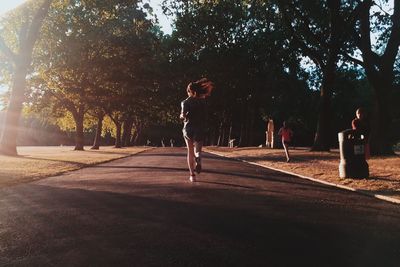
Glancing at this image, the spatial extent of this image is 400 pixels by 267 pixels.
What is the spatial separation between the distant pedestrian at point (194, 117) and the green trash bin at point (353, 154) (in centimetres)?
401

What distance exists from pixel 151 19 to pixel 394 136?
52055mm

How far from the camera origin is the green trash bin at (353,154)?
476 inches

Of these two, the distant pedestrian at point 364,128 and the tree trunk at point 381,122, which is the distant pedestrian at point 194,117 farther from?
the tree trunk at point 381,122

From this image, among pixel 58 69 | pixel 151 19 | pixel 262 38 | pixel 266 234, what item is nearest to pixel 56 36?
pixel 58 69

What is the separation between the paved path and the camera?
4.08 metres

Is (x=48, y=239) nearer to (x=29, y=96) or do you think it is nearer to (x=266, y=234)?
(x=266, y=234)

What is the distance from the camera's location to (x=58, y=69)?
1423 inches

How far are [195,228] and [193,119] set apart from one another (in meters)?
5.54

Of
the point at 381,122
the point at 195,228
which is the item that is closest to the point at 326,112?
the point at 381,122

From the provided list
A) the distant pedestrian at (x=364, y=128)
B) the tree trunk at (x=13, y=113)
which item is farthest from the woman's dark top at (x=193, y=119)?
the tree trunk at (x=13, y=113)

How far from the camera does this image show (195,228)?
17.2 ft

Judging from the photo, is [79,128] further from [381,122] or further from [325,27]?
[381,122]

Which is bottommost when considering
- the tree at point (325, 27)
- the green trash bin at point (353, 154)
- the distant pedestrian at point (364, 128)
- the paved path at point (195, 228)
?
the paved path at point (195, 228)

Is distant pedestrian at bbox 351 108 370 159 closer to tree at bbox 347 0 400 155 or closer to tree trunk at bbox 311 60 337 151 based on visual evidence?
tree at bbox 347 0 400 155
